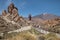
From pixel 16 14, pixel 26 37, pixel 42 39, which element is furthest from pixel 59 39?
pixel 16 14

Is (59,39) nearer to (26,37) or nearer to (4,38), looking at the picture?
(26,37)

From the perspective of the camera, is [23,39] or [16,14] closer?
[23,39]

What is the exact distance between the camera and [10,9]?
59.2 m

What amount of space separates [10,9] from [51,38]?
1738 inches

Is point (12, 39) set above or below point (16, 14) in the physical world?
above

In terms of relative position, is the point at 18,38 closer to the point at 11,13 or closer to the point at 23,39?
the point at 23,39

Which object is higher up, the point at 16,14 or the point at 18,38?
the point at 18,38

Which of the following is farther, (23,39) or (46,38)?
(46,38)

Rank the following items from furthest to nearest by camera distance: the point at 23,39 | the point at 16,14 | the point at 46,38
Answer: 1. the point at 16,14
2. the point at 46,38
3. the point at 23,39

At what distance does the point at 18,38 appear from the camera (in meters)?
15.4

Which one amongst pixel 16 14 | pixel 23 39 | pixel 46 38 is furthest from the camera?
pixel 16 14

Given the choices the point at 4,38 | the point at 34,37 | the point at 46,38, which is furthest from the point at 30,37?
the point at 4,38

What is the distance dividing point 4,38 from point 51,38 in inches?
190

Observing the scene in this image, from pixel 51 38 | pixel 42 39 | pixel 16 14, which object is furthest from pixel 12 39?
pixel 16 14
